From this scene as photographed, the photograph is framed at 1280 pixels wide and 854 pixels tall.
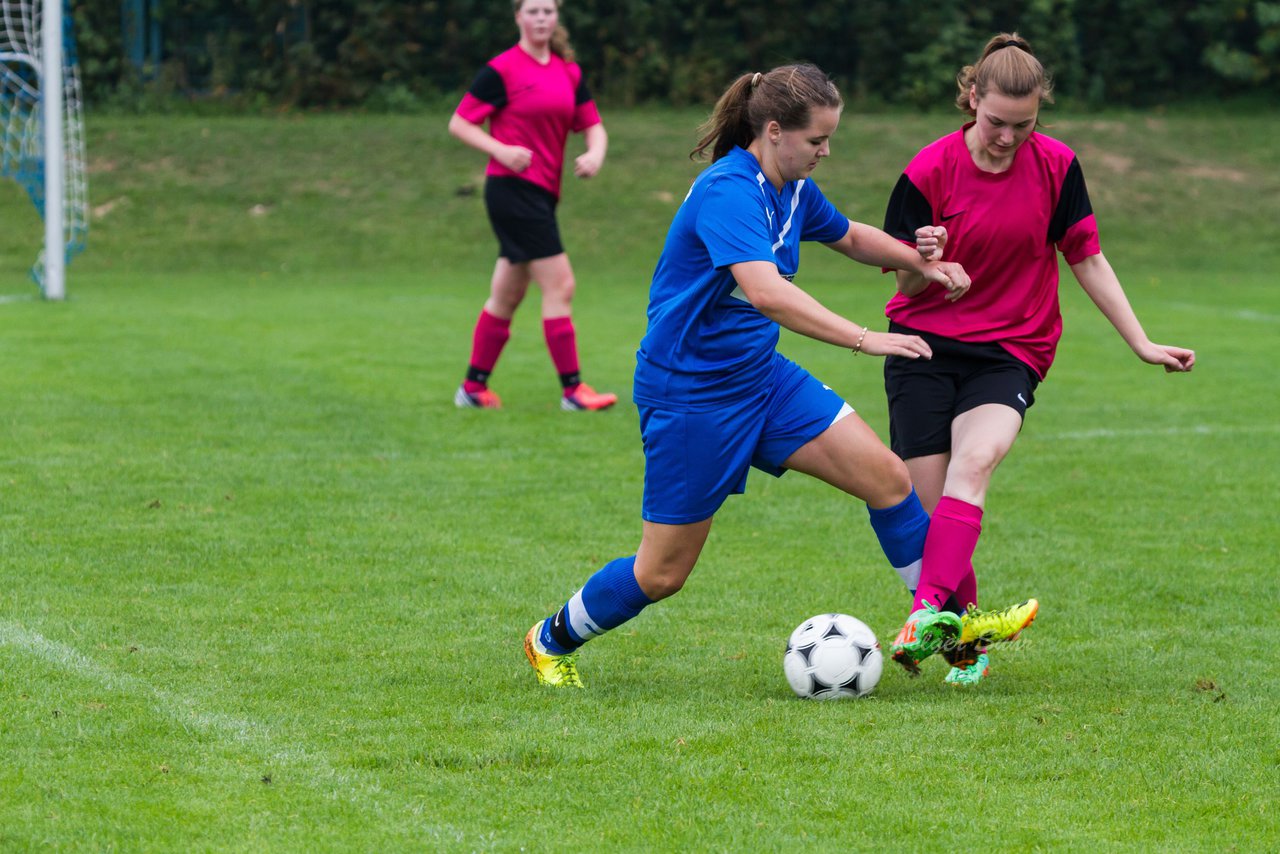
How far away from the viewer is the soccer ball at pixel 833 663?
475 centimetres

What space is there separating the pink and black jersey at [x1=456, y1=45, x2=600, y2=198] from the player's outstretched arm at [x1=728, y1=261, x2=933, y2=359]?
5.52m

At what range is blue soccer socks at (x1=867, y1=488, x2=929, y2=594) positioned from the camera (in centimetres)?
488

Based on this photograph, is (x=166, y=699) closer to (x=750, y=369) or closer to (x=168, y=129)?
(x=750, y=369)

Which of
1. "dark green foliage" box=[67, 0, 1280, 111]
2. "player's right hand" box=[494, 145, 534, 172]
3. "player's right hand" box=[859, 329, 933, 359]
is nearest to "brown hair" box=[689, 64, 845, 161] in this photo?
"player's right hand" box=[859, 329, 933, 359]

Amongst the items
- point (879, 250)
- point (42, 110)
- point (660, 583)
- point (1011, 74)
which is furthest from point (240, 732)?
point (42, 110)

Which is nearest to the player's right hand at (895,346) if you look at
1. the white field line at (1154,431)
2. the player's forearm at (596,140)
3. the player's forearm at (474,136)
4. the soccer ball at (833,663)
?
the soccer ball at (833,663)

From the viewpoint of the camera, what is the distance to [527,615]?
5699 millimetres

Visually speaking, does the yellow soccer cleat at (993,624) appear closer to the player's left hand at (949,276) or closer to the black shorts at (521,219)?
the player's left hand at (949,276)

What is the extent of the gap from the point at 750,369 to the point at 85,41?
76.7ft

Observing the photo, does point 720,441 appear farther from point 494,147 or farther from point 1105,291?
point 494,147

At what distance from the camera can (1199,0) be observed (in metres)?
27.9

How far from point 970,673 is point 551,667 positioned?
1.21 metres

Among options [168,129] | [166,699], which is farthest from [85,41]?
[166,699]

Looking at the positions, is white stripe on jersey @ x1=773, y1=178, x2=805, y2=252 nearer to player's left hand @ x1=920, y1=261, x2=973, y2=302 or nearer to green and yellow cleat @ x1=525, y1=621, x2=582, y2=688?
player's left hand @ x1=920, y1=261, x2=973, y2=302
